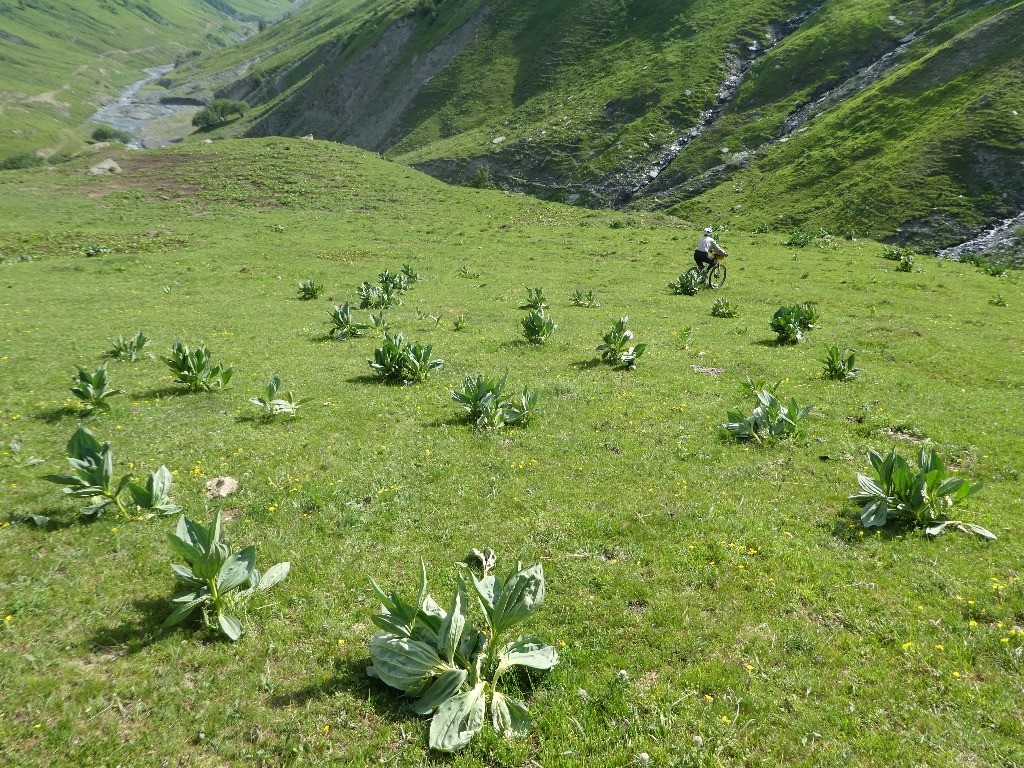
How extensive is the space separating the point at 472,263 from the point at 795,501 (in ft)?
109

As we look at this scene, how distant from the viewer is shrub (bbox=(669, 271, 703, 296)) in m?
31.9

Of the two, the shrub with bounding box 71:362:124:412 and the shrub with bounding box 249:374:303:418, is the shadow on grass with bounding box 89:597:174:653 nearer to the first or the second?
the shrub with bounding box 249:374:303:418

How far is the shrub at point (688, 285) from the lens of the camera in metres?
31.9

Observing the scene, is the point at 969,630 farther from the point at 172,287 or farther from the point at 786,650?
the point at 172,287

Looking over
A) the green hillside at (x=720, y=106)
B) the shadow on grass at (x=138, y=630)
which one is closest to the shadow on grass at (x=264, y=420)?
the shadow on grass at (x=138, y=630)

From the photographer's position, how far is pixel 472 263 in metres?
40.4

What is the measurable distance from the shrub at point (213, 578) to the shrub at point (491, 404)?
6.97 meters

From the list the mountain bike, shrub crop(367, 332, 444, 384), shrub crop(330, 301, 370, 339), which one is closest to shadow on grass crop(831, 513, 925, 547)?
shrub crop(367, 332, 444, 384)

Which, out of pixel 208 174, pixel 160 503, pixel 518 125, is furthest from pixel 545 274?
pixel 518 125

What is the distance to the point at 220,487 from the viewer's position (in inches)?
425

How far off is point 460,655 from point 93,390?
13383 millimetres

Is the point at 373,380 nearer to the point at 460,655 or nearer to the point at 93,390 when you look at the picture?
the point at 93,390

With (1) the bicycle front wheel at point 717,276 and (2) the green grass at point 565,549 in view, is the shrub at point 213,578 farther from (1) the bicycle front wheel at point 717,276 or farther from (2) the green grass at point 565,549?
(1) the bicycle front wheel at point 717,276

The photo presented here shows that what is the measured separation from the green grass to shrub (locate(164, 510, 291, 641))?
0.90 ft
